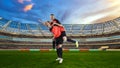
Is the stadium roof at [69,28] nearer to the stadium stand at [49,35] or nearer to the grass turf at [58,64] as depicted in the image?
the stadium stand at [49,35]

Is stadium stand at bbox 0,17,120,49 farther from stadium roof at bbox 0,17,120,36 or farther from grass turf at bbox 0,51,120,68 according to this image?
grass turf at bbox 0,51,120,68

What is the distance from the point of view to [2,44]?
84.7 metres

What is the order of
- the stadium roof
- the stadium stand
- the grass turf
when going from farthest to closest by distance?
the stadium roof
the stadium stand
the grass turf

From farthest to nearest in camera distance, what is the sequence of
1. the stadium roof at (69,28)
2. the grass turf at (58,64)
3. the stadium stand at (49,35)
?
the stadium roof at (69,28) < the stadium stand at (49,35) < the grass turf at (58,64)

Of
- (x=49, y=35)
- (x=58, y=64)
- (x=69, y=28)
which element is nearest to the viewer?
(x=58, y=64)

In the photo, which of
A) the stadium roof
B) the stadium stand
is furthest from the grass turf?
the stadium roof

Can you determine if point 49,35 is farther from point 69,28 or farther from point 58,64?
point 58,64

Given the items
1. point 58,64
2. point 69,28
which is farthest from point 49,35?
point 58,64

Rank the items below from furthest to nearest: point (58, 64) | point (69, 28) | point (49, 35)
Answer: point (69, 28), point (49, 35), point (58, 64)

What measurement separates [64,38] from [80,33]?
3437 inches

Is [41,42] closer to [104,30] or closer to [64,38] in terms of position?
[104,30]

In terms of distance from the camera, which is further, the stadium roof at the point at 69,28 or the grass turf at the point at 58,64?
the stadium roof at the point at 69,28

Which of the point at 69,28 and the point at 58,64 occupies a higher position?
the point at 69,28

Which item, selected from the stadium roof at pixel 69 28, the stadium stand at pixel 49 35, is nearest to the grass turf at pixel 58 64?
the stadium stand at pixel 49 35
